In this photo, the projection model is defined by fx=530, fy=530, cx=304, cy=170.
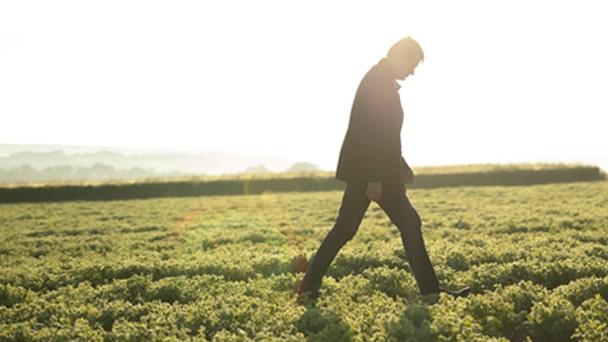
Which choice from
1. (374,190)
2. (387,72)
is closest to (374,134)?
(374,190)

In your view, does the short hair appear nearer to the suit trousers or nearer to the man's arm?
the man's arm

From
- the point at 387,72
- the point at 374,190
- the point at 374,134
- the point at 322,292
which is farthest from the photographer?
the point at 322,292

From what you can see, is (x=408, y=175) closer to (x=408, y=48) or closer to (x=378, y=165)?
(x=378, y=165)

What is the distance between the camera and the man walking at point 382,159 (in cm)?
591

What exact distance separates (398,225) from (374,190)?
2.05 feet

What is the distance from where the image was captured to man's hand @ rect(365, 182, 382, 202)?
5785mm

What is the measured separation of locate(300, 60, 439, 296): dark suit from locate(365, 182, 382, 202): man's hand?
5 centimetres

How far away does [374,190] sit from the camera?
19.0 ft

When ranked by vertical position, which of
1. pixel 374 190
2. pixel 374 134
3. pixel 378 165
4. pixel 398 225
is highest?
pixel 374 134

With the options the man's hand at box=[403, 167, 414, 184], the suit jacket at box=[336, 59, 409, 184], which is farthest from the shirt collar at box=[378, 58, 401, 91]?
the man's hand at box=[403, 167, 414, 184]

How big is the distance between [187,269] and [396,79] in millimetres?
4540

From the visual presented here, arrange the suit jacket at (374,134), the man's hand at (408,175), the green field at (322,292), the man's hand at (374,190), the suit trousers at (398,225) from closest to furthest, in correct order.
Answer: the green field at (322,292) < the man's hand at (374,190) < the suit jacket at (374,134) < the suit trousers at (398,225) < the man's hand at (408,175)

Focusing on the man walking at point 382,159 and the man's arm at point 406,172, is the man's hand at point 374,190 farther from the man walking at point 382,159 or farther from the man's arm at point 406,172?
the man's arm at point 406,172

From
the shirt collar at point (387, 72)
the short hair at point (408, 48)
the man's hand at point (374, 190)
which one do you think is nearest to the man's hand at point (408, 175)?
the man's hand at point (374, 190)
